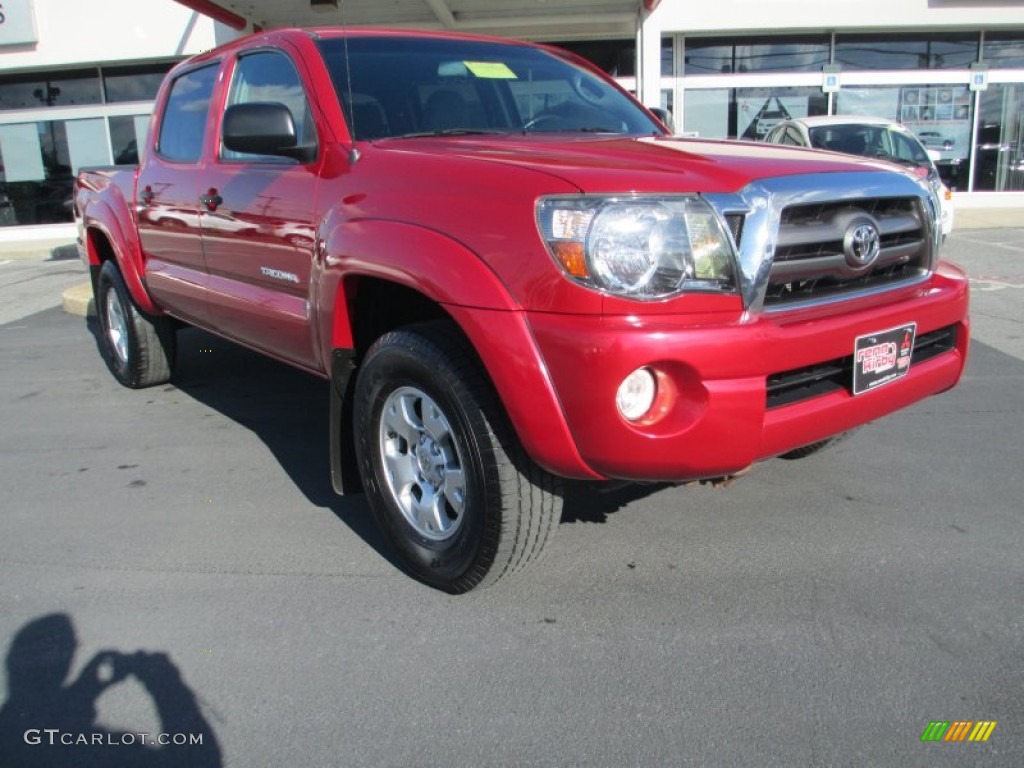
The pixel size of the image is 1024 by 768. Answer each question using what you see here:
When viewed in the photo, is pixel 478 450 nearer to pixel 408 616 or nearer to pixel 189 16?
pixel 408 616

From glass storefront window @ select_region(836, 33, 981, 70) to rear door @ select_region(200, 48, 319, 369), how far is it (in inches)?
616

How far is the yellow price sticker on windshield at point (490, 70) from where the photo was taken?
3811 millimetres

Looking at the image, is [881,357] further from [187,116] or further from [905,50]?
[905,50]

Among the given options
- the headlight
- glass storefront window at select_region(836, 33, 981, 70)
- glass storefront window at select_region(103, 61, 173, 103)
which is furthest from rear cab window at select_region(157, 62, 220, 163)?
glass storefront window at select_region(836, 33, 981, 70)

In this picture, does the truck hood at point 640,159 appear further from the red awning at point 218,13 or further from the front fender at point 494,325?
the red awning at point 218,13

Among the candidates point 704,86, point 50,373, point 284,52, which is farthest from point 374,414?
point 704,86

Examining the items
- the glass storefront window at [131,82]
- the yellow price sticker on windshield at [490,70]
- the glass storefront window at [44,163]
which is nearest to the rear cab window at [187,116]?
the yellow price sticker on windshield at [490,70]

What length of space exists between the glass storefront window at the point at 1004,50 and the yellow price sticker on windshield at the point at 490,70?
1671 centimetres

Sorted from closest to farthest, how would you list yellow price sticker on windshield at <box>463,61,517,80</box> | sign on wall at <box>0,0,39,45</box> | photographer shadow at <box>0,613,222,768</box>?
photographer shadow at <box>0,613,222,768</box>, yellow price sticker on windshield at <box>463,61,517,80</box>, sign on wall at <box>0,0,39,45</box>

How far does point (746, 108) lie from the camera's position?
1694 centimetres

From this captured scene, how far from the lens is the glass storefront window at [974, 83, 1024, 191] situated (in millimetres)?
17312

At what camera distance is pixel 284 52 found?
3646mm

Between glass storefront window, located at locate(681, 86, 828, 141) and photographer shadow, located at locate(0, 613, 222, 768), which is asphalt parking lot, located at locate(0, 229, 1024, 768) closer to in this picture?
photographer shadow, located at locate(0, 613, 222, 768)

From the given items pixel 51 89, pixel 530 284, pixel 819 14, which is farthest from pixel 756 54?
pixel 530 284
